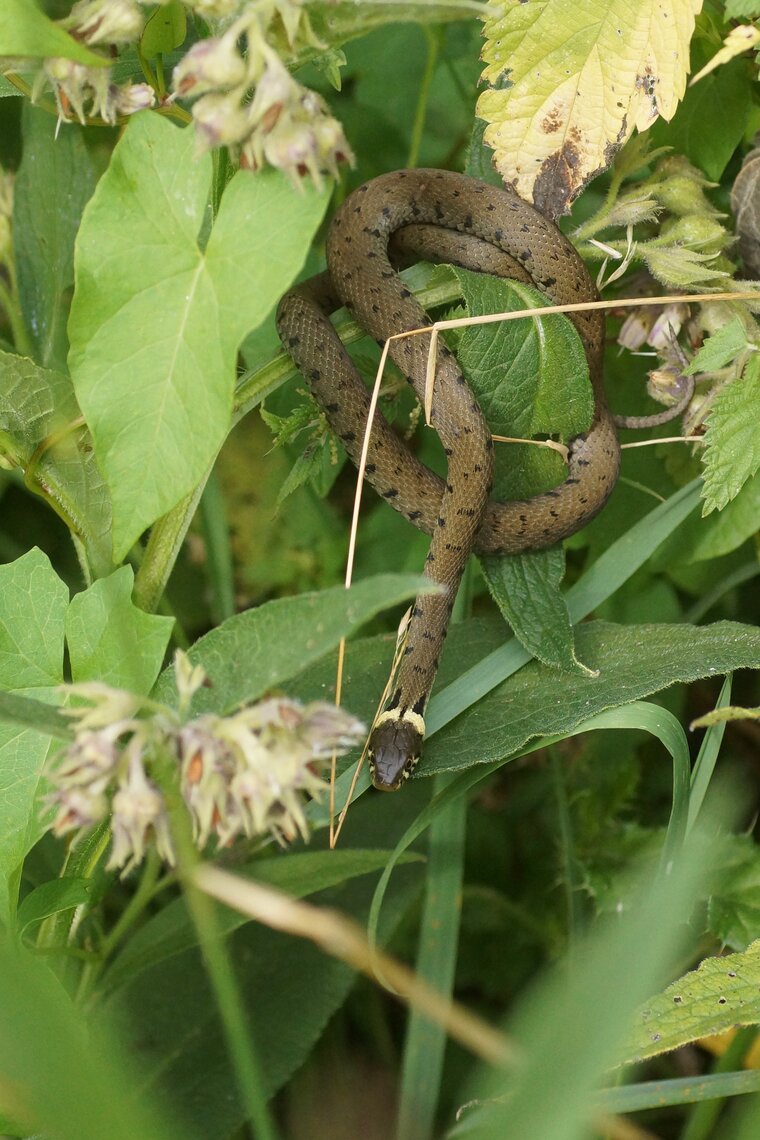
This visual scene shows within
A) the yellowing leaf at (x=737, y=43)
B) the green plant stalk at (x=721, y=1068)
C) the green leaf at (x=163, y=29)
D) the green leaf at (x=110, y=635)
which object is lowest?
the green plant stalk at (x=721, y=1068)

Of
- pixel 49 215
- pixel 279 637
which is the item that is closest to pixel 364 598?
pixel 279 637

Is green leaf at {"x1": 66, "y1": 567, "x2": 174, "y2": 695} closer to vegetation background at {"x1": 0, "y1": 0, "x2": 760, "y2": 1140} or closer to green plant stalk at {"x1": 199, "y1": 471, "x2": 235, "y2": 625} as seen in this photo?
vegetation background at {"x1": 0, "y1": 0, "x2": 760, "y2": 1140}

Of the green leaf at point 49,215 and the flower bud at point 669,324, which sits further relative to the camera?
the green leaf at point 49,215

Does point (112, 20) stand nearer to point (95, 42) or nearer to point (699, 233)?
point (95, 42)

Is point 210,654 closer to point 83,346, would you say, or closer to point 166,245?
point 83,346

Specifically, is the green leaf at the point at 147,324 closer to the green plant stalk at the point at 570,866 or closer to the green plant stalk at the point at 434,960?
the green plant stalk at the point at 434,960

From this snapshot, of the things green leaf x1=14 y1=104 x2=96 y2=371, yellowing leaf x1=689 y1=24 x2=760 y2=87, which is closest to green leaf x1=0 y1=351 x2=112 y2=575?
green leaf x1=14 y1=104 x2=96 y2=371

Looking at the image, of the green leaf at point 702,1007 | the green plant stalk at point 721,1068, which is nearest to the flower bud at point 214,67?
the green leaf at point 702,1007
